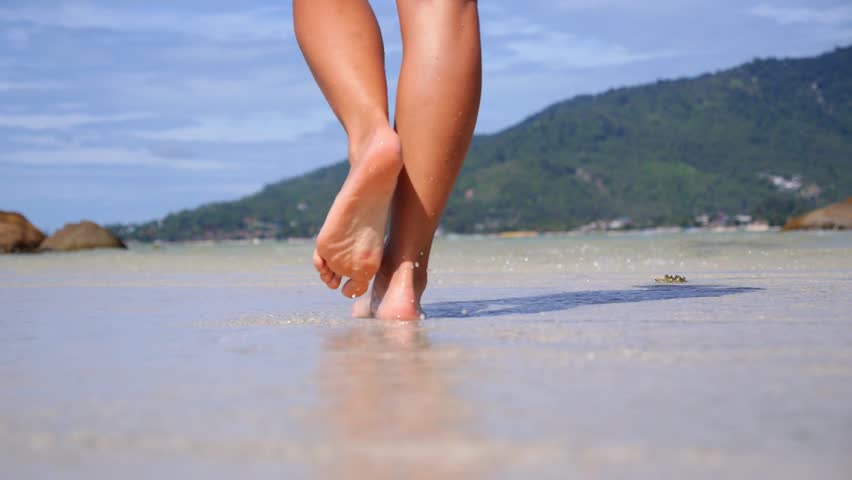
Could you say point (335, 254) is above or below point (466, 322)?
above

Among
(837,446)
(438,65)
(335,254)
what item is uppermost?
(438,65)

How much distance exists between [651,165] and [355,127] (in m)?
50.3

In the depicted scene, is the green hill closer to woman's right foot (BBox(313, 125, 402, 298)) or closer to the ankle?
the ankle

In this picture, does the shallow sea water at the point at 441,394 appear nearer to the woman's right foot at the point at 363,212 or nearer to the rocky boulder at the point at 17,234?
the woman's right foot at the point at 363,212

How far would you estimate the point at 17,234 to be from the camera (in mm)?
14328

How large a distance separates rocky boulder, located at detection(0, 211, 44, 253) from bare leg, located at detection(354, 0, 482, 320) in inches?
521

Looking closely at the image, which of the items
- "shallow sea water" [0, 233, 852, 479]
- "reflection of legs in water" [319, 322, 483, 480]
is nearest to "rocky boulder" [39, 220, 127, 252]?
"shallow sea water" [0, 233, 852, 479]

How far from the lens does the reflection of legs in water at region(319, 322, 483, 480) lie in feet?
2.44

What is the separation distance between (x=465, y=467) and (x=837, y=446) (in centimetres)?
30

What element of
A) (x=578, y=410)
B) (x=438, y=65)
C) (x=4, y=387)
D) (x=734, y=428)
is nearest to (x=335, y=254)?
(x=438, y=65)

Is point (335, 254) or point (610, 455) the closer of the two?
point (610, 455)

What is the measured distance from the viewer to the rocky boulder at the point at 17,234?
14102mm

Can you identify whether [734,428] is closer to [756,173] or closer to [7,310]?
[7,310]

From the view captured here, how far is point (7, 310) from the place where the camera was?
8.30 feet
